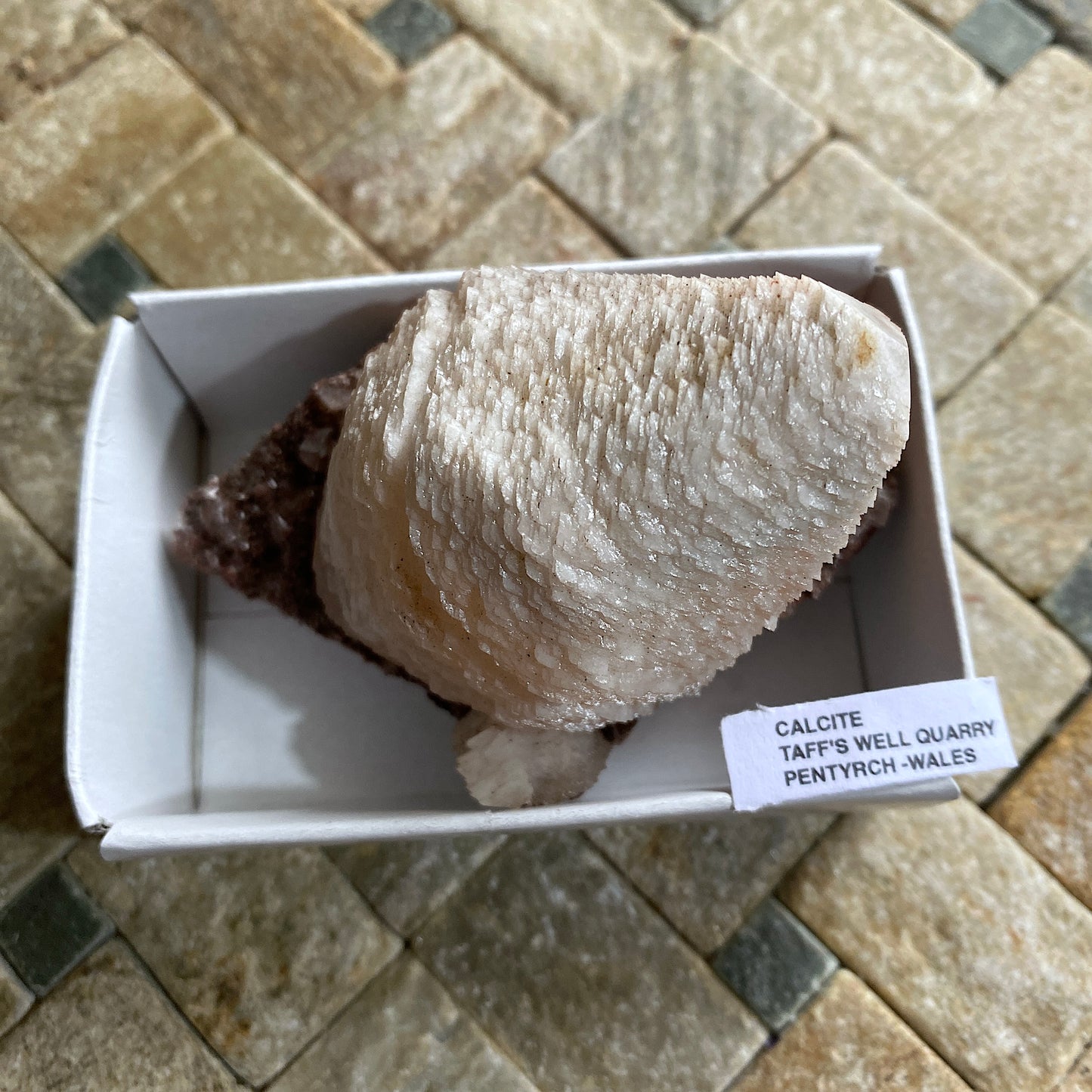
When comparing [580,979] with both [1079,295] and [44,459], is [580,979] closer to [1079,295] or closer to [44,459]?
[44,459]

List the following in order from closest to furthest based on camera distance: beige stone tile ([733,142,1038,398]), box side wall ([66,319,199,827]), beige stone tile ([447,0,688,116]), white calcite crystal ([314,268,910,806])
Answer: white calcite crystal ([314,268,910,806]) → box side wall ([66,319,199,827]) → beige stone tile ([733,142,1038,398]) → beige stone tile ([447,0,688,116])

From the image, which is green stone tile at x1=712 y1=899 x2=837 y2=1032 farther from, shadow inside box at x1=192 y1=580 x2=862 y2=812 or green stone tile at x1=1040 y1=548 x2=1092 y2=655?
green stone tile at x1=1040 y1=548 x2=1092 y2=655

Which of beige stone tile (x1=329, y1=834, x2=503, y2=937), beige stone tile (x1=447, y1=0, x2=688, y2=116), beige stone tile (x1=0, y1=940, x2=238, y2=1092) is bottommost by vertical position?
beige stone tile (x1=329, y1=834, x2=503, y2=937)

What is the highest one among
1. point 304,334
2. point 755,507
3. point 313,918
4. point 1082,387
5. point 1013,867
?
point 304,334

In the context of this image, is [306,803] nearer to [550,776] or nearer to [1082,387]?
[550,776]

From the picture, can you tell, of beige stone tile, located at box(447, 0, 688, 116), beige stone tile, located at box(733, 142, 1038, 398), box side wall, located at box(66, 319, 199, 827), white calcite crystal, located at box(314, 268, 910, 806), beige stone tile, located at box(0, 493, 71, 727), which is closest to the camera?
white calcite crystal, located at box(314, 268, 910, 806)

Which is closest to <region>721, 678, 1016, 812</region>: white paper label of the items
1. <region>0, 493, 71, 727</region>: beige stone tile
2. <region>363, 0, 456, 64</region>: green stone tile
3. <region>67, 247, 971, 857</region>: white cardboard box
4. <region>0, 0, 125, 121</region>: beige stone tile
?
<region>67, 247, 971, 857</region>: white cardboard box

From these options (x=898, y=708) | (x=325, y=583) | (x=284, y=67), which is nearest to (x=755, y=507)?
(x=898, y=708)
